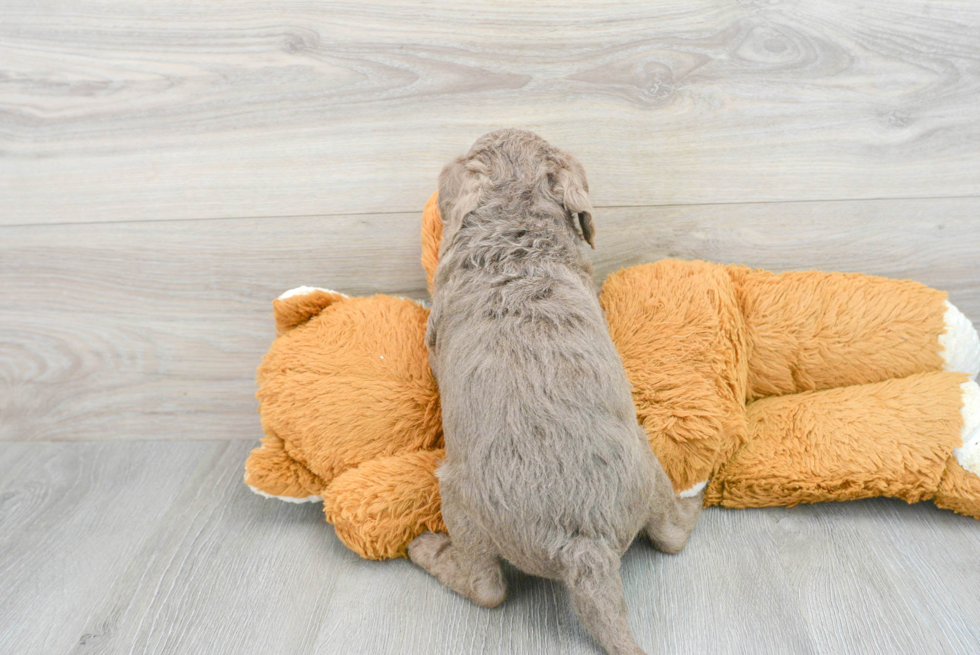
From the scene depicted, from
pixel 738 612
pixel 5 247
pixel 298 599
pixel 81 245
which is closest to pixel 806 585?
pixel 738 612

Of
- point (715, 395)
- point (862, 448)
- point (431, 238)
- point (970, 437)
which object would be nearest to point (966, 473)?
point (970, 437)

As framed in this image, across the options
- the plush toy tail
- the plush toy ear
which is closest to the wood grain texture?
the plush toy ear

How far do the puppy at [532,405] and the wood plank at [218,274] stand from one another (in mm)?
397

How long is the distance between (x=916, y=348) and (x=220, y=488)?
1.73 m

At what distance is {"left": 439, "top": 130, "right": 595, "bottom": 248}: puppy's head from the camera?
1.41m

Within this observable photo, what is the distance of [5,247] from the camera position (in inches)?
73.7

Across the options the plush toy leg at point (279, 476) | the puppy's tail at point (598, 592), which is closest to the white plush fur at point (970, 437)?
the puppy's tail at point (598, 592)

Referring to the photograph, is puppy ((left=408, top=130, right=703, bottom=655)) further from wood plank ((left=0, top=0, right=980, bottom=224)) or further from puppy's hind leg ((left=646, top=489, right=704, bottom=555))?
wood plank ((left=0, top=0, right=980, bottom=224))

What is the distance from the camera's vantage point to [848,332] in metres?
1.60

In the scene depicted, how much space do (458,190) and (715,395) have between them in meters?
0.71

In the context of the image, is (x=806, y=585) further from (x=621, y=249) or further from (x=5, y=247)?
(x=5, y=247)

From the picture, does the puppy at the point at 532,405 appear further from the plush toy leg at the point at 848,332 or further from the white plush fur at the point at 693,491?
the plush toy leg at the point at 848,332

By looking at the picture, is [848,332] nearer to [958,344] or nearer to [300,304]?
[958,344]

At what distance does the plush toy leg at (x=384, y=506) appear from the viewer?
146 cm
